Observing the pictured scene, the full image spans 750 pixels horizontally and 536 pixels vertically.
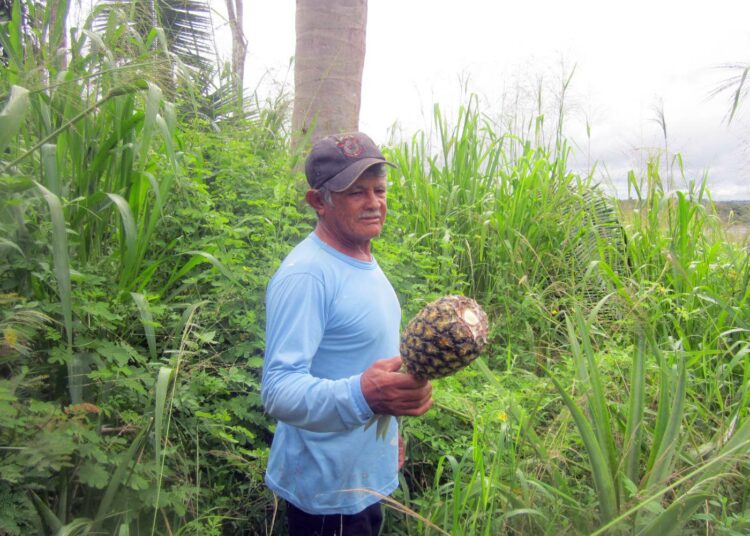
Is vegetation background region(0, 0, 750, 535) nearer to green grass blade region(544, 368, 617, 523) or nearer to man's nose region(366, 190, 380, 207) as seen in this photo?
green grass blade region(544, 368, 617, 523)

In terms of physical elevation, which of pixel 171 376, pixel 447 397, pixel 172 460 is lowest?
pixel 172 460

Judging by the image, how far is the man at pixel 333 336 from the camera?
1.60m

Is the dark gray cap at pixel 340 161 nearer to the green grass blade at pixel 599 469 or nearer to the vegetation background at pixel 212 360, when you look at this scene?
the vegetation background at pixel 212 360

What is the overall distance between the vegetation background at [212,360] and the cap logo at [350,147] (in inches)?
27.9

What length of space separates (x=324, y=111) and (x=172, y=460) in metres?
2.32

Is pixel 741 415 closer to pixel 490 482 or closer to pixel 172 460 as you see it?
pixel 490 482

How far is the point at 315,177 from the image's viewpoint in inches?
72.2

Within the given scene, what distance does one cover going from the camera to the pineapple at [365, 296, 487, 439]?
52.4 inches

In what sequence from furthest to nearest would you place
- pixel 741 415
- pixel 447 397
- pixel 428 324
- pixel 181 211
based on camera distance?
pixel 181 211
pixel 447 397
pixel 741 415
pixel 428 324

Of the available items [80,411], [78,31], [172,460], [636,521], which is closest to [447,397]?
[636,521]

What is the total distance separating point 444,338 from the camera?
4.35ft

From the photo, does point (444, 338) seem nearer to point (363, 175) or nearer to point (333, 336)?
point (333, 336)

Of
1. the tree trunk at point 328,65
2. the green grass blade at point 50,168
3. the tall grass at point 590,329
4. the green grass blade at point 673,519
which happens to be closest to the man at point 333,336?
the tall grass at point 590,329

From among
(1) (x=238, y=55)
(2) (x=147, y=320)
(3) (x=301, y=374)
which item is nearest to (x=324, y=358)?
(3) (x=301, y=374)
